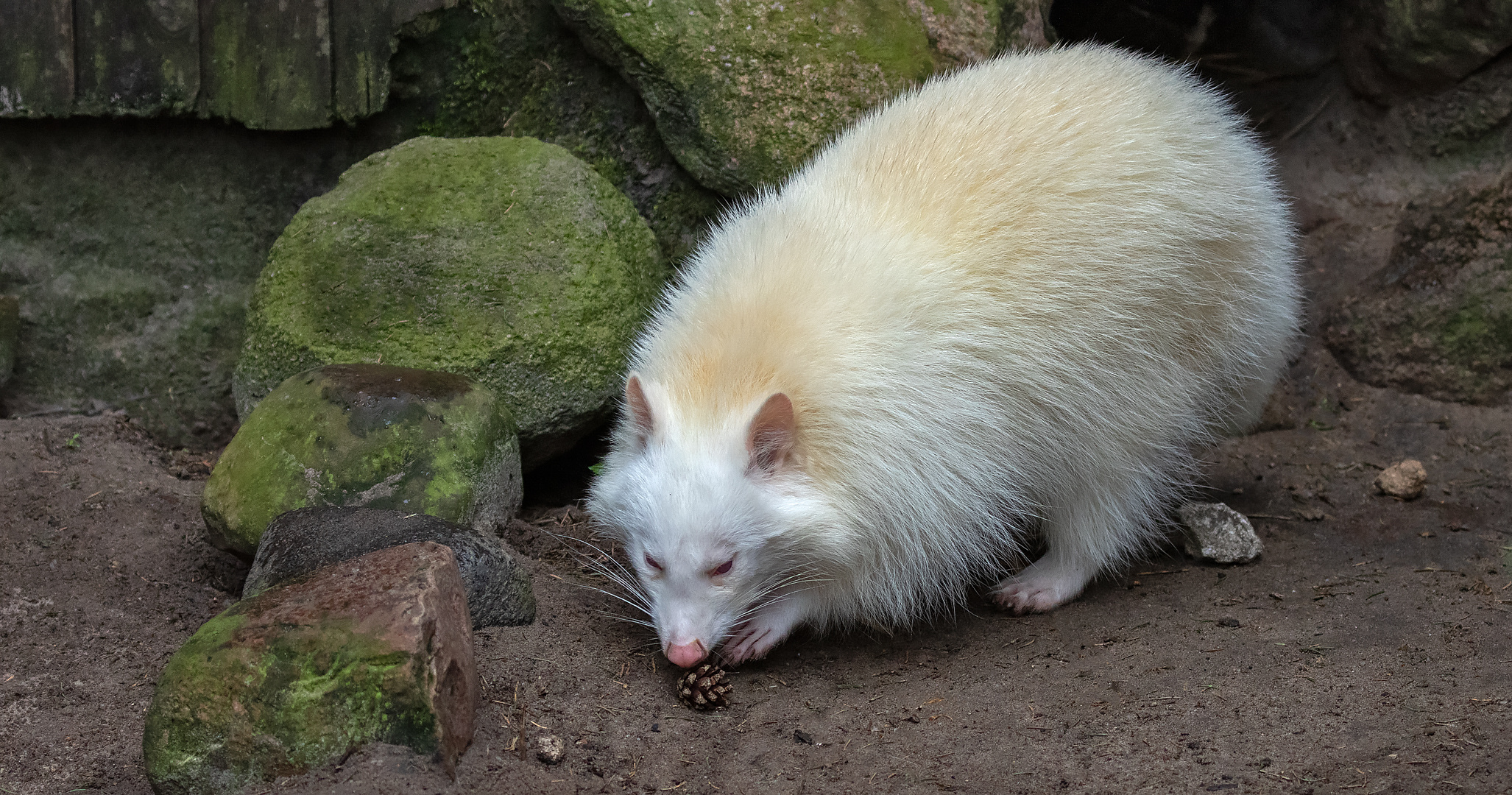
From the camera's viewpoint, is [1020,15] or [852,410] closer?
[852,410]

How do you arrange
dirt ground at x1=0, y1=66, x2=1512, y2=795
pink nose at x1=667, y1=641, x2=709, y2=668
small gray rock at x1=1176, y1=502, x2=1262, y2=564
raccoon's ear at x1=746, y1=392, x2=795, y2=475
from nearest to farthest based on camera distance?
dirt ground at x1=0, y1=66, x2=1512, y2=795, raccoon's ear at x1=746, y1=392, x2=795, y2=475, pink nose at x1=667, y1=641, x2=709, y2=668, small gray rock at x1=1176, y1=502, x2=1262, y2=564

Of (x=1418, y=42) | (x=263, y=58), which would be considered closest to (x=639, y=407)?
(x=263, y=58)

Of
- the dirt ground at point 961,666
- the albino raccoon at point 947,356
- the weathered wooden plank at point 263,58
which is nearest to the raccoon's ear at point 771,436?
the albino raccoon at point 947,356

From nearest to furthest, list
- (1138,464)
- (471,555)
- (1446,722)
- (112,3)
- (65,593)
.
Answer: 1. (1446,722)
2. (471,555)
3. (65,593)
4. (1138,464)
5. (112,3)

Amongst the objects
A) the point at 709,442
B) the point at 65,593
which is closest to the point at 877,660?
the point at 709,442

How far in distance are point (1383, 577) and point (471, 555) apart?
313cm

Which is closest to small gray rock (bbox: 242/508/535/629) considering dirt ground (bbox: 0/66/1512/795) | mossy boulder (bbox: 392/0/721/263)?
dirt ground (bbox: 0/66/1512/795)

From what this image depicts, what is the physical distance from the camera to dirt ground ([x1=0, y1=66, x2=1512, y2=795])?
297 centimetres

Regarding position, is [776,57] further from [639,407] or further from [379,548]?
[379,548]

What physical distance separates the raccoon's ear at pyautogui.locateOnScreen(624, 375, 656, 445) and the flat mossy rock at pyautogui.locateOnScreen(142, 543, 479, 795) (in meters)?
1.01

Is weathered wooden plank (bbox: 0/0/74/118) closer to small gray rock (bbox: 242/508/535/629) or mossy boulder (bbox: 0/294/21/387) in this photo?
mossy boulder (bbox: 0/294/21/387)

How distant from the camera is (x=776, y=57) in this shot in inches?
188

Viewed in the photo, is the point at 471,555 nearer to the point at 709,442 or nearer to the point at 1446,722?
the point at 709,442

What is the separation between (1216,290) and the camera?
4.11 m
